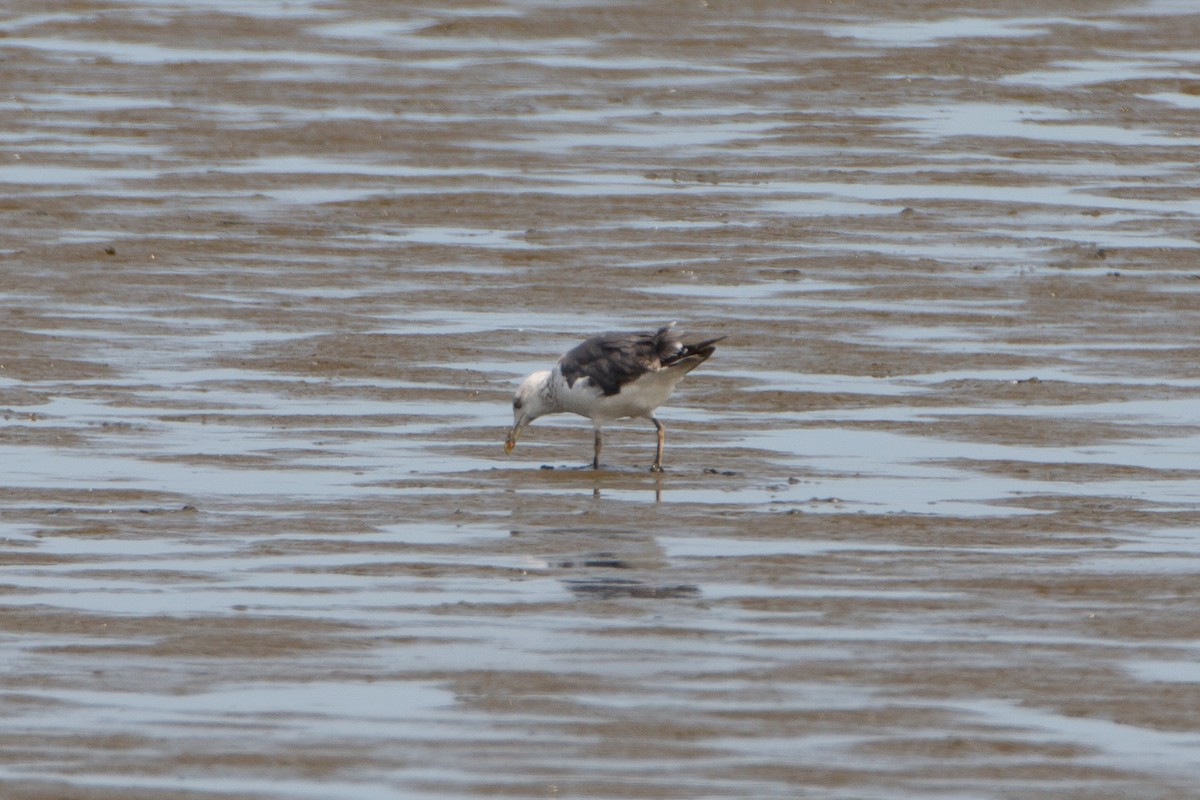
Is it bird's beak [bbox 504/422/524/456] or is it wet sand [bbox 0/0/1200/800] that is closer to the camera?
wet sand [bbox 0/0/1200/800]

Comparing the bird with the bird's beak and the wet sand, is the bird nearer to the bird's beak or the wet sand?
the bird's beak

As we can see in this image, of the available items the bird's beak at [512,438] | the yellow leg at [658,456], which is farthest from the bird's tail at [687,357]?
the bird's beak at [512,438]

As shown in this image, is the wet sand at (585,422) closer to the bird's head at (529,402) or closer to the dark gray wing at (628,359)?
the bird's head at (529,402)

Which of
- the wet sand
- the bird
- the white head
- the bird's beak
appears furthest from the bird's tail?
the bird's beak

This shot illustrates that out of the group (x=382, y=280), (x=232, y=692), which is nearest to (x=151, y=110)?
(x=382, y=280)

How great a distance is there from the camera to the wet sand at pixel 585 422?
8.77m

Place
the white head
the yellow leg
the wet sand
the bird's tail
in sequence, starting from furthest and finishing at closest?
1. the white head
2. the yellow leg
3. the bird's tail
4. the wet sand

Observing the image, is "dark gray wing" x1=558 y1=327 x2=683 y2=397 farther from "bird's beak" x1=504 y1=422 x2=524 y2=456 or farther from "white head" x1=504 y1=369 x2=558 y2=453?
"bird's beak" x1=504 y1=422 x2=524 y2=456

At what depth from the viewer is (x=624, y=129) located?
83.5 feet

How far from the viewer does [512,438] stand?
46.1ft

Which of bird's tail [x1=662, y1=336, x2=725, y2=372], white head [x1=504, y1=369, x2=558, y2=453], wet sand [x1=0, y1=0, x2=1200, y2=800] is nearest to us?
wet sand [x1=0, y1=0, x2=1200, y2=800]

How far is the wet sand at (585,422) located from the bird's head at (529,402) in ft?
0.62

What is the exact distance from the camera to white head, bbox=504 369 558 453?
45.9 ft

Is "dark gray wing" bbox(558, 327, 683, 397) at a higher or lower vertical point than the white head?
higher
